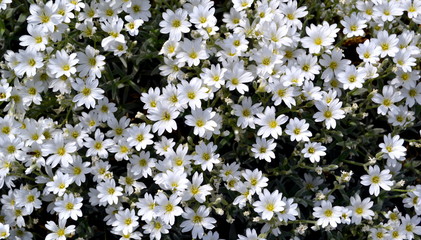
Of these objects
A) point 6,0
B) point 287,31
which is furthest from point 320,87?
point 6,0

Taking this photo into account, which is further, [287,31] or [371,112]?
[371,112]

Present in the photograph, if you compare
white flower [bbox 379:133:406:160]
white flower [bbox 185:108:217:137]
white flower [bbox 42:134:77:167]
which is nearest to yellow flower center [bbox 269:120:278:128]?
white flower [bbox 185:108:217:137]

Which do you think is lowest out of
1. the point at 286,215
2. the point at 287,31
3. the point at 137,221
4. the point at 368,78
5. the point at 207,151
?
the point at 137,221

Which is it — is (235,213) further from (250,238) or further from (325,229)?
(325,229)

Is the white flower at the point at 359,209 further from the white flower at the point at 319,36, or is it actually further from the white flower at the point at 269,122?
the white flower at the point at 319,36

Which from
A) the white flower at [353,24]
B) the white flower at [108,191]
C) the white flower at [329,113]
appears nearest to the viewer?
the white flower at [108,191]

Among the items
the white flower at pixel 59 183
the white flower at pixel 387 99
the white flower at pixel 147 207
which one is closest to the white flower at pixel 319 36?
the white flower at pixel 387 99

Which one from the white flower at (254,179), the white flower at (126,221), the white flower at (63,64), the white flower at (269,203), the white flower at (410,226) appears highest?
the white flower at (63,64)
